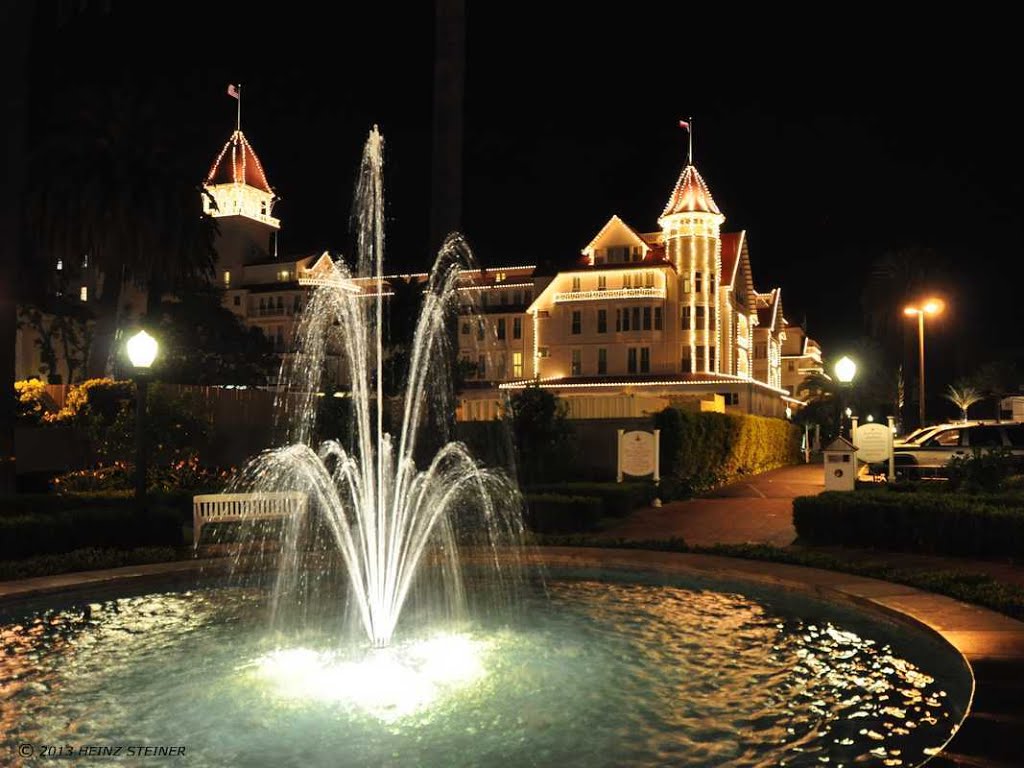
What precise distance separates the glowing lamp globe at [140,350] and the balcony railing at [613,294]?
45851 millimetres

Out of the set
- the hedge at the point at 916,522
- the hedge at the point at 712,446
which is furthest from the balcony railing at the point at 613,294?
the hedge at the point at 916,522

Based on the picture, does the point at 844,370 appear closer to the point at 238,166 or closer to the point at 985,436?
the point at 985,436

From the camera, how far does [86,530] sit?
616 inches

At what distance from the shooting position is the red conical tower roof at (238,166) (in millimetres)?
94875

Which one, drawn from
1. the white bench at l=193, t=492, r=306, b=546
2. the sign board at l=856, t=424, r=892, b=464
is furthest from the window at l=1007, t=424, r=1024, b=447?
the white bench at l=193, t=492, r=306, b=546

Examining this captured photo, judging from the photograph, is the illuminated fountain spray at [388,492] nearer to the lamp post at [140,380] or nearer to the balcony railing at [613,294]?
the lamp post at [140,380]

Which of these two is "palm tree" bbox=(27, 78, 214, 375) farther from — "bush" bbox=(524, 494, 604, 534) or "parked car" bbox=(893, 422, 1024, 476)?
"parked car" bbox=(893, 422, 1024, 476)

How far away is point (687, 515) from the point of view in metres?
23.0

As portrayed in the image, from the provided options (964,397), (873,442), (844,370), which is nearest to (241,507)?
(844,370)

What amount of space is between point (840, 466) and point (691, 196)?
41288mm

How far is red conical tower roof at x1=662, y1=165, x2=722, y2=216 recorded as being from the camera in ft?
194

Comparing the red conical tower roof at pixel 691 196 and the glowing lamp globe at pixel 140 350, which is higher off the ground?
the red conical tower roof at pixel 691 196

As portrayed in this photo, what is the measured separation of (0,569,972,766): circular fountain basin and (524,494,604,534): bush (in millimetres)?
7460

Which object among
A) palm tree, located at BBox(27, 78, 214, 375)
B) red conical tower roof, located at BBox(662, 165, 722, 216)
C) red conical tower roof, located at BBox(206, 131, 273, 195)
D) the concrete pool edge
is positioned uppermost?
red conical tower roof, located at BBox(206, 131, 273, 195)
